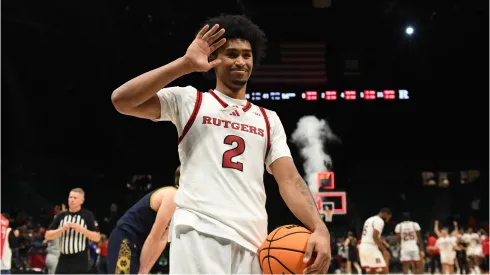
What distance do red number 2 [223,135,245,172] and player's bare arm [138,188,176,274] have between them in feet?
6.20

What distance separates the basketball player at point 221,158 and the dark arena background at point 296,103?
1239cm

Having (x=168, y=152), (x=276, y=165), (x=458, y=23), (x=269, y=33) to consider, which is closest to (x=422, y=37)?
(x=458, y=23)

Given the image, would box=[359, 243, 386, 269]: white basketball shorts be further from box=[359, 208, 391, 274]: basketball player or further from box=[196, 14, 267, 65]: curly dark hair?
box=[196, 14, 267, 65]: curly dark hair

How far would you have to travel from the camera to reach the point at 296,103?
20.4 meters

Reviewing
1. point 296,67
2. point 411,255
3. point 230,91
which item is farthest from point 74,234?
point 296,67

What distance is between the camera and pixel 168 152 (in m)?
24.5

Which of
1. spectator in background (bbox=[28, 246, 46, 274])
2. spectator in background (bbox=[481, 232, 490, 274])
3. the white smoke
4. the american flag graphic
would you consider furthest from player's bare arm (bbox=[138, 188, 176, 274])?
the white smoke

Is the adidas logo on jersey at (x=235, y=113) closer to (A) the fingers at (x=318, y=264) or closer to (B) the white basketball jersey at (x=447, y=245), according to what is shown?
(A) the fingers at (x=318, y=264)

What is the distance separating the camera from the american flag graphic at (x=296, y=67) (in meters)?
17.1

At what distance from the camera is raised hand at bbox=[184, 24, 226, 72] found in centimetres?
238

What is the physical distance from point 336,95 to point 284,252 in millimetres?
18197

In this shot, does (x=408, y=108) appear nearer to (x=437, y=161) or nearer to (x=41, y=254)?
(x=437, y=161)

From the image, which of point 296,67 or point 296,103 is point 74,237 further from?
point 296,103

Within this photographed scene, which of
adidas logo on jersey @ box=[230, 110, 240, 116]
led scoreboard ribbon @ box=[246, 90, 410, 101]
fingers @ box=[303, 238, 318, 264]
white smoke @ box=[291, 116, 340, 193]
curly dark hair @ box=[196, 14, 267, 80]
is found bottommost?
fingers @ box=[303, 238, 318, 264]
